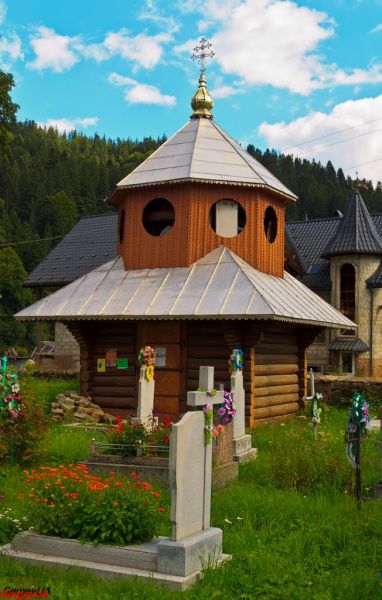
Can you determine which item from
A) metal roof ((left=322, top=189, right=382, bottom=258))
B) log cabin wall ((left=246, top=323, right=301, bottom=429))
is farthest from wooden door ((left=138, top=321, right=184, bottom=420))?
metal roof ((left=322, top=189, right=382, bottom=258))

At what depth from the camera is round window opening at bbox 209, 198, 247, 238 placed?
16250mm

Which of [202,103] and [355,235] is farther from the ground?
[202,103]

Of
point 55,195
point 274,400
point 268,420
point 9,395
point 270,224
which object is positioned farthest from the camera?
point 55,195

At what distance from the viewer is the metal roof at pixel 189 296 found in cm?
1395

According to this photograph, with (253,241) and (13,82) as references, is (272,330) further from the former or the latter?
(13,82)

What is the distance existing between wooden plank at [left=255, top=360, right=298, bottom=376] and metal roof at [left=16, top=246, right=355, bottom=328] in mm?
1445

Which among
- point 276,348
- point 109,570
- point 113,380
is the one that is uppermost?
point 276,348

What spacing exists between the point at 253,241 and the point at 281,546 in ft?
34.9

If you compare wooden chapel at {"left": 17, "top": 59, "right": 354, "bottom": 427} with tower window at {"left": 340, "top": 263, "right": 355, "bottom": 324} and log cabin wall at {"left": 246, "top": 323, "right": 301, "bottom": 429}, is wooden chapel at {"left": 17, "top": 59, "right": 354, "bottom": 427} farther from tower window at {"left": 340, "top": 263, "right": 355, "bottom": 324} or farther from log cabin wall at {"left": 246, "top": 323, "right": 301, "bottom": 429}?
tower window at {"left": 340, "top": 263, "right": 355, "bottom": 324}

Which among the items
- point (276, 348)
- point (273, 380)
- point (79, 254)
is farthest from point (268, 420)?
point (79, 254)

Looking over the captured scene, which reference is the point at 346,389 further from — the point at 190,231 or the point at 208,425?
the point at 208,425

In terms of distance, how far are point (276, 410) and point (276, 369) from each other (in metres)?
0.98

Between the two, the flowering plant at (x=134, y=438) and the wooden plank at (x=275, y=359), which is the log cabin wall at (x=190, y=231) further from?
the flowering plant at (x=134, y=438)

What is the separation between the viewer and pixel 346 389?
58.8ft
